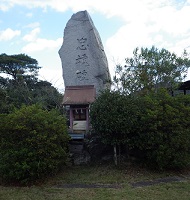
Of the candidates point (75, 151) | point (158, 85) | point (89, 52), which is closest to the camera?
point (75, 151)

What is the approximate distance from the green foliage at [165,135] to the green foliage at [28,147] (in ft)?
7.51

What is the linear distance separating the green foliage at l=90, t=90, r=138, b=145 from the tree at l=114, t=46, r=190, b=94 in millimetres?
3332

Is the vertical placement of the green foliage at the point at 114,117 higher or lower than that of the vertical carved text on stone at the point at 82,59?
lower

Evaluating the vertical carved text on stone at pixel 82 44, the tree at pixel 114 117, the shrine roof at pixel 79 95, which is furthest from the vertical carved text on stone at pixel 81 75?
the tree at pixel 114 117

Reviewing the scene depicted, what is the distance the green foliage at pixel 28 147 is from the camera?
6.12 m

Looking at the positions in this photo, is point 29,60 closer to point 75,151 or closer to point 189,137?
point 75,151

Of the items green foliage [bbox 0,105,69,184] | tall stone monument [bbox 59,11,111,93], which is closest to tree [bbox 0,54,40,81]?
tall stone monument [bbox 59,11,111,93]

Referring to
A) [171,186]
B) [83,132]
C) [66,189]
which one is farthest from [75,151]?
[171,186]

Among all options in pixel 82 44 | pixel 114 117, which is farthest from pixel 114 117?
pixel 82 44

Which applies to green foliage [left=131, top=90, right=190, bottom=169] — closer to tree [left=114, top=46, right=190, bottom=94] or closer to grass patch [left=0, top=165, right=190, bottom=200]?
grass patch [left=0, top=165, right=190, bottom=200]

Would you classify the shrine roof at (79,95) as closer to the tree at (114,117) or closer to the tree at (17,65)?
the tree at (114,117)

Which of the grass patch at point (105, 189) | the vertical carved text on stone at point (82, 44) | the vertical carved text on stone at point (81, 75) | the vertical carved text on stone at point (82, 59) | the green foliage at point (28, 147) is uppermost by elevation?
the vertical carved text on stone at point (82, 44)

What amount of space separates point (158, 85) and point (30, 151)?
22.7ft

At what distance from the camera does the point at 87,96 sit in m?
9.01
